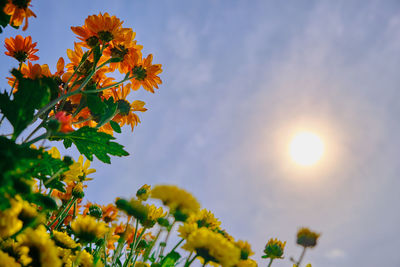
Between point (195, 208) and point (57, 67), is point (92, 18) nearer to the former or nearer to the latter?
point (57, 67)

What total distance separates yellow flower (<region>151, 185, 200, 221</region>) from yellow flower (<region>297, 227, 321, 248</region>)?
5.07ft

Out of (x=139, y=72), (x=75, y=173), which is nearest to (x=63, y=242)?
(x=75, y=173)

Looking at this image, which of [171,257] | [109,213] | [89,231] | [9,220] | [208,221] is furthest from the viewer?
[109,213]

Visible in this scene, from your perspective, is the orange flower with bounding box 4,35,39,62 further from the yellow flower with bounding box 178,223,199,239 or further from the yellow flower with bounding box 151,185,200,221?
the yellow flower with bounding box 178,223,199,239

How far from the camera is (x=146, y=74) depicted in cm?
234

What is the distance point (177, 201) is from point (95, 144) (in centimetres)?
87

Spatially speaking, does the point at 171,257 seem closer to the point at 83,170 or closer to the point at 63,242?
the point at 63,242

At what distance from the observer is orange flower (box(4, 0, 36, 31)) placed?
1625mm

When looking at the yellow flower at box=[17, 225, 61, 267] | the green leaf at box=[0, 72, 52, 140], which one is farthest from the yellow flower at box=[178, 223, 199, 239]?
the green leaf at box=[0, 72, 52, 140]

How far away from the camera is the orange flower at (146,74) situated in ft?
7.45

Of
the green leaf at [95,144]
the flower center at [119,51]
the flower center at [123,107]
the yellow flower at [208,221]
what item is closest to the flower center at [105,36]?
the flower center at [119,51]

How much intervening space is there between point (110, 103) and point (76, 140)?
42 centimetres

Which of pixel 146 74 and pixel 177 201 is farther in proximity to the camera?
pixel 146 74

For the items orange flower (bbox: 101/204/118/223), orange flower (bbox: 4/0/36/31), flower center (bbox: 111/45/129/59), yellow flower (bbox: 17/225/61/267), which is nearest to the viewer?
yellow flower (bbox: 17/225/61/267)
